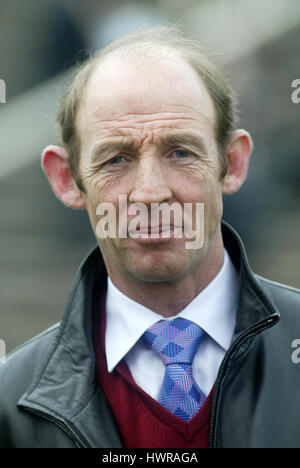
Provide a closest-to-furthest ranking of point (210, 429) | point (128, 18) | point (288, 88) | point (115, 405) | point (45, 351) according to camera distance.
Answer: point (210, 429) < point (115, 405) < point (45, 351) < point (288, 88) < point (128, 18)

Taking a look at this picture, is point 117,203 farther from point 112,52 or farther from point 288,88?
point 288,88

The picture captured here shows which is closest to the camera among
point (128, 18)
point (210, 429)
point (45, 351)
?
point (210, 429)

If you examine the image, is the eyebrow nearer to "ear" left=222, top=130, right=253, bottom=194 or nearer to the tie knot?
"ear" left=222, top=130, right=253, bottom=194

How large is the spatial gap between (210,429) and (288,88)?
16.0 ft

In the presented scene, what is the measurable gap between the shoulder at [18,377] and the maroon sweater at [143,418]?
269 millimetres

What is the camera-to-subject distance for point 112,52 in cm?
307

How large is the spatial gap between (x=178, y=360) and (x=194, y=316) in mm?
201

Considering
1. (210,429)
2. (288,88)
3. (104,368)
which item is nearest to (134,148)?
(104,368)

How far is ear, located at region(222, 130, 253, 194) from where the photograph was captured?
10.3 feet

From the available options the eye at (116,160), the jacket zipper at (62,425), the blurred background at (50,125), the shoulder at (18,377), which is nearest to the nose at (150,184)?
the eye at (116,160)

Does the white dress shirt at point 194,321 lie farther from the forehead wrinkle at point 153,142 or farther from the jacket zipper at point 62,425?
the forehead wrinkle at point 153,142

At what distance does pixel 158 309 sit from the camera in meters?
3.00

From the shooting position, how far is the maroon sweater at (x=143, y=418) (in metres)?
2.68

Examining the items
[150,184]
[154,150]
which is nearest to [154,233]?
[150,184]
